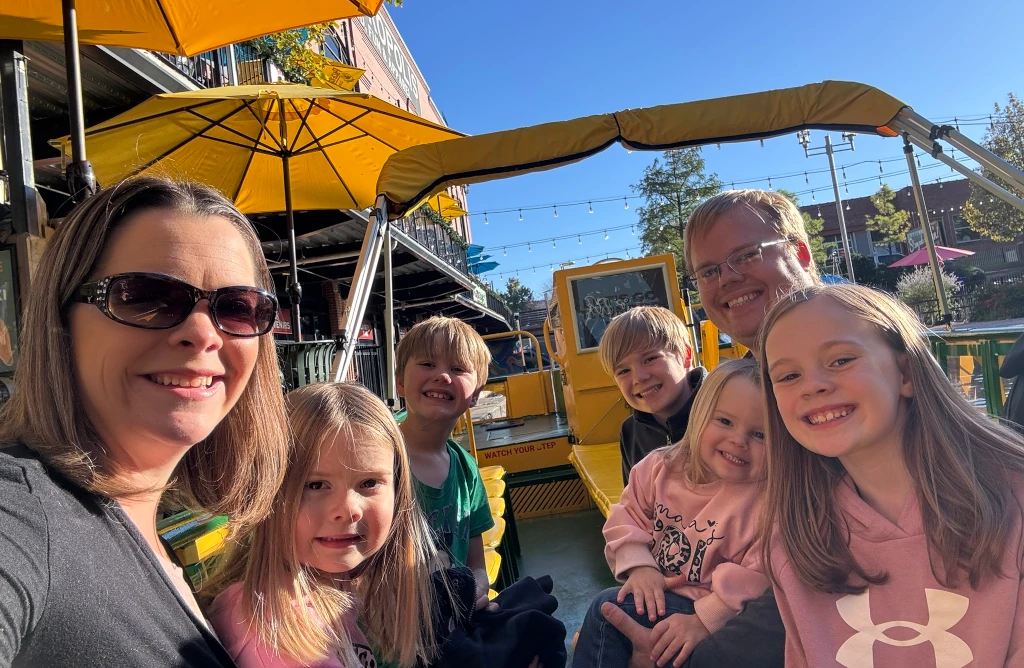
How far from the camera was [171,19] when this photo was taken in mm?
2721

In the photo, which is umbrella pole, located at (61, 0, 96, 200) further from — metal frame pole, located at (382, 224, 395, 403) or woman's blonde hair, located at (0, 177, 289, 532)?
woman's blonde hair, located at (0, 177, 289, 532)

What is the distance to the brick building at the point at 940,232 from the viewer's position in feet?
96.6

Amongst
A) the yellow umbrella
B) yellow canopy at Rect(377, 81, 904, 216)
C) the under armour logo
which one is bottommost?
the under armour logo

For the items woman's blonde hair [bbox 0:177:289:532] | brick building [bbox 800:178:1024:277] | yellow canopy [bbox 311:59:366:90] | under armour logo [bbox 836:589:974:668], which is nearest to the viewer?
woman's blonde hair [bbox 0:177:289:532]

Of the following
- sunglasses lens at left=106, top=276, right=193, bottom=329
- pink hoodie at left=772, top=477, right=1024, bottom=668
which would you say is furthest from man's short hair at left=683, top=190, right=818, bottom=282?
sunglasses lens at left=106, top=276, right=193, bottom=329

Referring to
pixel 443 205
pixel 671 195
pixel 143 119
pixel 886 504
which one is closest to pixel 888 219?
pixel 671 195

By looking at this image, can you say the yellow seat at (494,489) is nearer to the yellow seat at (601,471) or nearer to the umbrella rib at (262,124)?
the yellow seat at (601,471)

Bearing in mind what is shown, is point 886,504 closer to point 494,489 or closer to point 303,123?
point 494,489

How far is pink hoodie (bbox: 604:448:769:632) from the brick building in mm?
32488

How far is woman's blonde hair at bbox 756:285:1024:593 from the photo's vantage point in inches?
35.7

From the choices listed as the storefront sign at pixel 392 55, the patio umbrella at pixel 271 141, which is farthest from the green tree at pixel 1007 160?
the patio umbrella at pixel 271 141

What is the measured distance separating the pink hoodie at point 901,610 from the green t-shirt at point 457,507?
95 cm

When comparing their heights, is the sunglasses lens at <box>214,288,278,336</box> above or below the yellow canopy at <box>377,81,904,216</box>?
below

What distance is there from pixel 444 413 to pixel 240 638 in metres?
1.01
